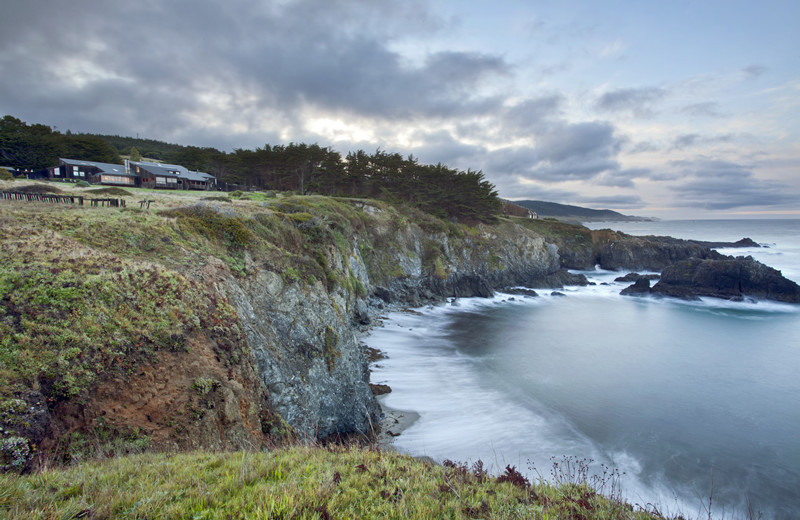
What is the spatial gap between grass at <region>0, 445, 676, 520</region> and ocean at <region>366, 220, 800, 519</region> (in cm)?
138

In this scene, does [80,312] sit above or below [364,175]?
below

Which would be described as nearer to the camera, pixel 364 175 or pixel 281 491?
pixel 281 491

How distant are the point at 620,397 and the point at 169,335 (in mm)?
21086

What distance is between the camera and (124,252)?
10766mm

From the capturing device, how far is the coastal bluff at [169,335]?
6.42 metres

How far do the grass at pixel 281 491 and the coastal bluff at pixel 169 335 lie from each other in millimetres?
1415

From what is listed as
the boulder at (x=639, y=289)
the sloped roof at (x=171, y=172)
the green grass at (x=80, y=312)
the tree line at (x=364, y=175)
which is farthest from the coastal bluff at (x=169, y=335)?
the sloped roof at (x=171, y=172)

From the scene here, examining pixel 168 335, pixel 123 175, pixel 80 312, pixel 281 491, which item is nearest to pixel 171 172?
pixel 123 175

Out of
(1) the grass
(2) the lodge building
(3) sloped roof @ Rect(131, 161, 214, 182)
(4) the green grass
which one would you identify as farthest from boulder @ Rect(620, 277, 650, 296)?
(3) sloped roof @ Rect(131, 161, 214, 182)

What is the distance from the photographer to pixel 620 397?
18.8 m

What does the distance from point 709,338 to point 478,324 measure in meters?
19.4

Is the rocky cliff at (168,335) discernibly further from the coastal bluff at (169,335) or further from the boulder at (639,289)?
the boulder at (639,289)

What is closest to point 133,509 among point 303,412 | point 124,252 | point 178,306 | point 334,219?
point 178,306

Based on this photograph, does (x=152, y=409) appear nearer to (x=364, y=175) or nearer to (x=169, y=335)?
(x=169, y=335)
